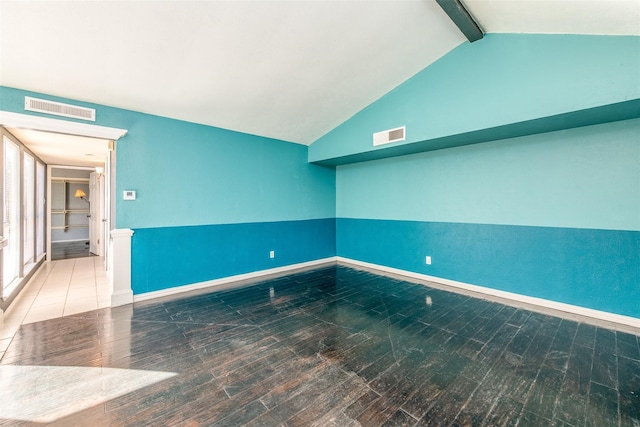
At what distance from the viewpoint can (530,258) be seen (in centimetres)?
349

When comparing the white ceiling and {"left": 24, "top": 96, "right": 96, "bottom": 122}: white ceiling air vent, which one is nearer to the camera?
the white ceiling

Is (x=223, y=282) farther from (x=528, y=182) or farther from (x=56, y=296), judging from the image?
(x=528, y=182)

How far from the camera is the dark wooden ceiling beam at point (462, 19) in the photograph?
253 cm

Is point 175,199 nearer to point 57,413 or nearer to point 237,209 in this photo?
point 237,209

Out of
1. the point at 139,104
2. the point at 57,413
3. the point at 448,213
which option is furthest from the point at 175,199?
the point at 448,213

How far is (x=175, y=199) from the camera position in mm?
3855

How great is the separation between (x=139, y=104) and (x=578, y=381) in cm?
513

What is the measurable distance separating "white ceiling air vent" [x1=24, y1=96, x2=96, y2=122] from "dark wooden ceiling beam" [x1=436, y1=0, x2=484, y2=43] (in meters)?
4.01

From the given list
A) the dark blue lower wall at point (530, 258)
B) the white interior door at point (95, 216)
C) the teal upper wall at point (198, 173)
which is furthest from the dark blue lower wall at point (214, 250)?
the white interior door at point (95, 216)

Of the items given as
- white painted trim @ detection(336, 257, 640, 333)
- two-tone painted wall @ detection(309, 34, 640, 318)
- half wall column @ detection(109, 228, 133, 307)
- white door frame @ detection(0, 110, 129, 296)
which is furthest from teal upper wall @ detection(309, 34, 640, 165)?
half wall column @ detection(109, 228, 133, 307)

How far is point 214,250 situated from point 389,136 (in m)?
3.26

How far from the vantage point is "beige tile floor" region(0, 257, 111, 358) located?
2956mm

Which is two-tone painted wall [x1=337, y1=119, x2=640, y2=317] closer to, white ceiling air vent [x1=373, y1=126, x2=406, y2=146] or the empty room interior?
the empty room interior

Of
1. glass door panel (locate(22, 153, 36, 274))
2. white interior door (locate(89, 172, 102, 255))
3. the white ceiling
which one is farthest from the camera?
white interior door (locate(89, 172, 102, 255))
